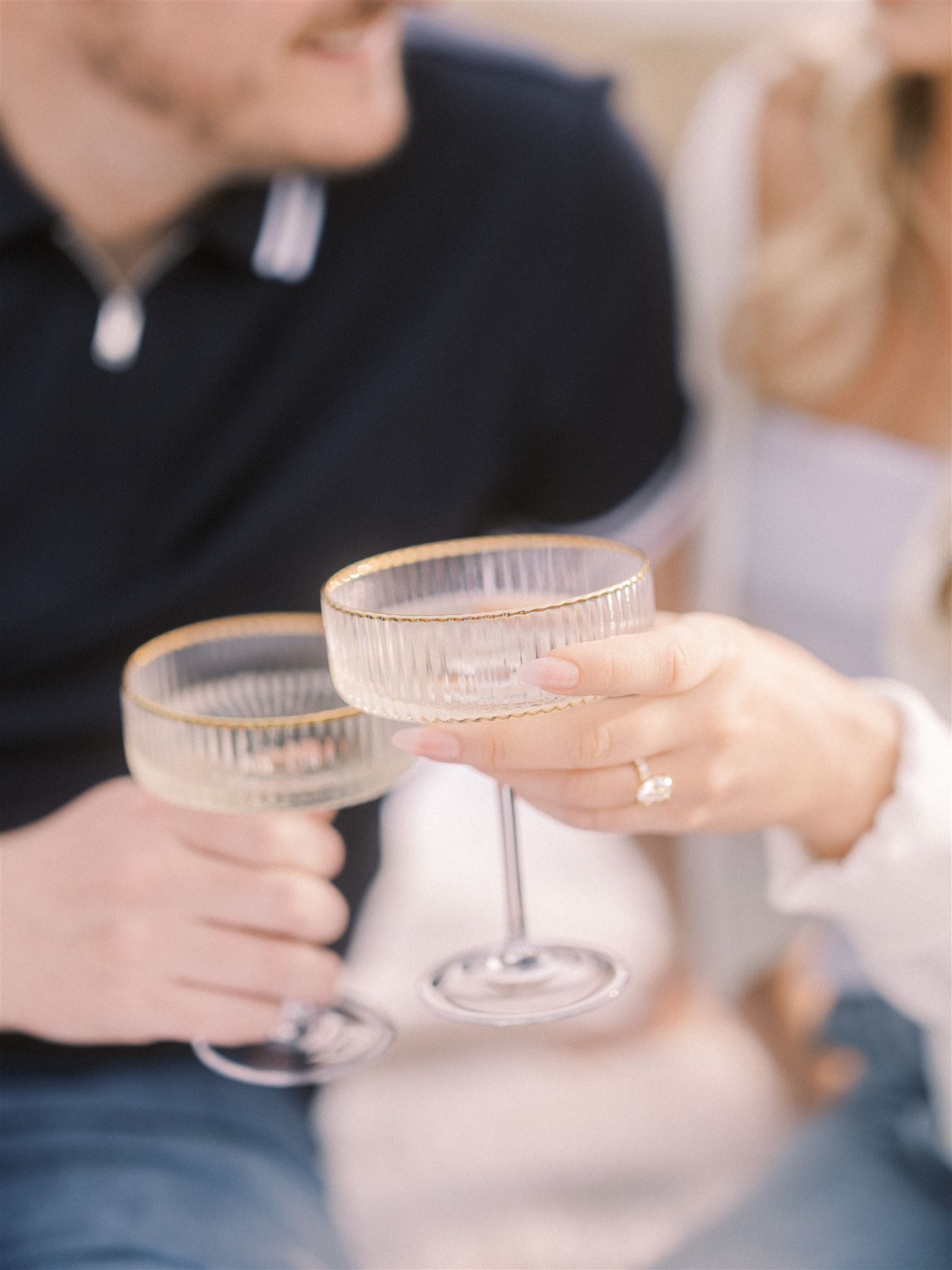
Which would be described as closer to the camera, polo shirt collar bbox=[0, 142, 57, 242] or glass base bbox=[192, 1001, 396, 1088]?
glass base bbox=[192, 1001, 396, 1088]

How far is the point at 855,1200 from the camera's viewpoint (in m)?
0.88

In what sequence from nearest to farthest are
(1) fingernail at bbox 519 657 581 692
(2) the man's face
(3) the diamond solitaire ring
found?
(1) fingernail at bbox 519 657 581 692
(3) the diamond solitaire ring
(2) the man's face

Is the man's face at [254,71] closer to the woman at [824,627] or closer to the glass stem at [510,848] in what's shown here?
the woman at [824,627]

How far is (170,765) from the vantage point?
28.8 inches

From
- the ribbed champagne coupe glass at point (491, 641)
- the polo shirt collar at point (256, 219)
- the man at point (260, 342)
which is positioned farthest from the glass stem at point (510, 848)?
the polo shirt collar at point (256, 219)

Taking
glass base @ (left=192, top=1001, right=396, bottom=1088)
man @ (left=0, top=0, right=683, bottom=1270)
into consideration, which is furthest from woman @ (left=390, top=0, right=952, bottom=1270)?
glass base @ (left=192, top=1001, right=396, bottom=1088)

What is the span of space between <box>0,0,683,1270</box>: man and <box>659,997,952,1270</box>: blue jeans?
0.29 m

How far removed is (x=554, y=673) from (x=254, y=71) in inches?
28.6

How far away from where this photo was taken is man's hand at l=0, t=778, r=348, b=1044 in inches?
31.3

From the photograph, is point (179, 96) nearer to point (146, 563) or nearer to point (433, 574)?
point (146, 563)

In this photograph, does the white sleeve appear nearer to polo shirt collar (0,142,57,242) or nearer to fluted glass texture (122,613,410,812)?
fluted glass texture (122,613,410,812)

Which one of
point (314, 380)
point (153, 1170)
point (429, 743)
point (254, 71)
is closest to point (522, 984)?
point (429, 743)

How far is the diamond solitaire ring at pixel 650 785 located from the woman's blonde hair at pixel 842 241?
711 mm

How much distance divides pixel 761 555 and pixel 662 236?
33 centimetres
